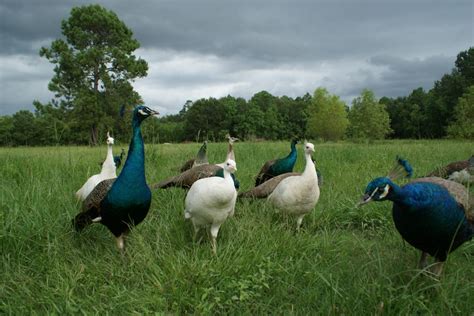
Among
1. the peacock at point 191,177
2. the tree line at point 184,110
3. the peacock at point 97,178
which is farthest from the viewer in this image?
the tree line at point 184,110

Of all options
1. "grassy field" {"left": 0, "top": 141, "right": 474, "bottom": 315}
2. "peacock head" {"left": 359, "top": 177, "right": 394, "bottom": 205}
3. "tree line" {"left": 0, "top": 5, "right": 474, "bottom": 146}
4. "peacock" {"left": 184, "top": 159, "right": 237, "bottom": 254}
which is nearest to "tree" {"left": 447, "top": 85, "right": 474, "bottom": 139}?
"tree line" {"left": 0, "top": 5, "right": 474, "bottom": 146}

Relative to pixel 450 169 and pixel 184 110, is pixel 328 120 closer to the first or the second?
pixel 184 110

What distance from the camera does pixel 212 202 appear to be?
12.2ft

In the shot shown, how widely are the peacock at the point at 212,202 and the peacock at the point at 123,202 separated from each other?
1.53 ft

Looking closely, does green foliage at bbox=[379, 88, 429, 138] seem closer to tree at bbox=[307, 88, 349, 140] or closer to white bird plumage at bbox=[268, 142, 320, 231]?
tree at bbox=[307, 88, 349, 140]

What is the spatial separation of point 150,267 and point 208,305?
2.00 ft

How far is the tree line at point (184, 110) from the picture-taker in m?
25.4

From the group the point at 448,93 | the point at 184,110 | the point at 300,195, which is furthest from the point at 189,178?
the point at 184,110

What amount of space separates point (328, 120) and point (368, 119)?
20.0ft

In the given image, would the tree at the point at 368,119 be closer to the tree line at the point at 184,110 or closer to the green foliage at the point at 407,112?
the tree line at the point at 184,110

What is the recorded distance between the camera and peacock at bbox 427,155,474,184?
7207 mm

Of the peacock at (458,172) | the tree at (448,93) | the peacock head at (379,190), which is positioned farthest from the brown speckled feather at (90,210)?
the tree at (448,93)

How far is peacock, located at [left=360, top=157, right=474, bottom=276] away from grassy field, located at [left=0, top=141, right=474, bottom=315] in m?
0.27

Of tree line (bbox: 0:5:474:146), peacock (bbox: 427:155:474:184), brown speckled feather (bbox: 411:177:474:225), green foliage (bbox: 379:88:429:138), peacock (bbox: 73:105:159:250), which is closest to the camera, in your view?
brown speckled feather (bbox: 411:177:474:225)
